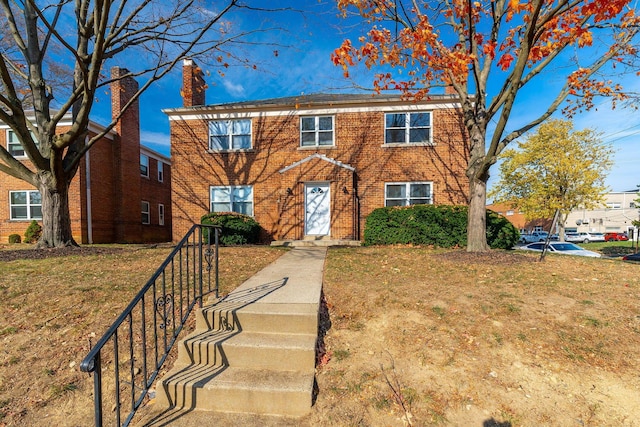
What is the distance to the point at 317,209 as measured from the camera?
38.7ft

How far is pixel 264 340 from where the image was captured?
3088mm

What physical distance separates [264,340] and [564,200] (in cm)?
2505

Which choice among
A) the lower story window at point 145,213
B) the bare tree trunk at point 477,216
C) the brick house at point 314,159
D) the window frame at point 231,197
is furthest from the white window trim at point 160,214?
the bare tree trunk at point 477,216

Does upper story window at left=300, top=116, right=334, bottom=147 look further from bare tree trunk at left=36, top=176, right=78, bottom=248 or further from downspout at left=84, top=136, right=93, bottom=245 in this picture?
downspout at left=84, top=136, right=93, bottom=245

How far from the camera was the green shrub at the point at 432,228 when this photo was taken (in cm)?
903

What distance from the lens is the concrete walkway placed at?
2434mm

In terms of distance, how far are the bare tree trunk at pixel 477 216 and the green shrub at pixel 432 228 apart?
1.96m

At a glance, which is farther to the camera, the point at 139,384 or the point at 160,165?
the point at 160,165

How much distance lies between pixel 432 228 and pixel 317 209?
4505 millimetres

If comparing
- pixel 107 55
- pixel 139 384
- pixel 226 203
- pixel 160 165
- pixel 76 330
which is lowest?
pixel 139 384

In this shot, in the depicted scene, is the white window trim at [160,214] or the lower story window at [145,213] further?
the white window trim at [160,214]

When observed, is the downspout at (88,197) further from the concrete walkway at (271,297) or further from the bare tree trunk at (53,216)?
the concrete walkway at (271,297)

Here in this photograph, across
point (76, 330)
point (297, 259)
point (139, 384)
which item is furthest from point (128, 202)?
point (139, 384)

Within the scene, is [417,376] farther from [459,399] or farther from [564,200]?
[564,200]
